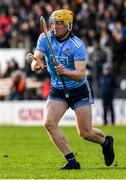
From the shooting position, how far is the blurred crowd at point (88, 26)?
3136cm

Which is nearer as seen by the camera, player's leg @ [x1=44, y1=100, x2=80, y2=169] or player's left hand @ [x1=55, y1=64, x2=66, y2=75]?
player's left hand @ [x1=55, y1=64, x2=66, y2=75]

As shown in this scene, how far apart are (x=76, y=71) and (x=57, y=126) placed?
0.96 m

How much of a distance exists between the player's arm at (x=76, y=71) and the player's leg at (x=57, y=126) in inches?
22.8

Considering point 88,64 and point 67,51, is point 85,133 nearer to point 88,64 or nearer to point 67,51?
point 67,51

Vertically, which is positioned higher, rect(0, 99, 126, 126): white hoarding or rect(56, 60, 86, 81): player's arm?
rect(56, 60, 86, 81): player's arm

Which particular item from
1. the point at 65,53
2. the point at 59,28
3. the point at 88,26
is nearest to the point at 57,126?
the point at 65,53

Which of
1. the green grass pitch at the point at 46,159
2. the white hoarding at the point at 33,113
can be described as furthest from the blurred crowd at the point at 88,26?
the green grass pitch at the point at 46,159

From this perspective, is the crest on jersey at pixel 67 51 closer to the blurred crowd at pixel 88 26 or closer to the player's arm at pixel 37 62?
the player's arm at pixel 37 62

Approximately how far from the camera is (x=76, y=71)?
12727 mm

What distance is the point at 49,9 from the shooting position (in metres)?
33.8

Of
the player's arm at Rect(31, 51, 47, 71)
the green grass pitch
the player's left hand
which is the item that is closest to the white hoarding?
the green grass pitch

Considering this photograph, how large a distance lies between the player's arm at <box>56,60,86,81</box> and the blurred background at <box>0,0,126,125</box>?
1723 centimetres

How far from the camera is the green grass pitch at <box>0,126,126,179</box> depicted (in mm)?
12078

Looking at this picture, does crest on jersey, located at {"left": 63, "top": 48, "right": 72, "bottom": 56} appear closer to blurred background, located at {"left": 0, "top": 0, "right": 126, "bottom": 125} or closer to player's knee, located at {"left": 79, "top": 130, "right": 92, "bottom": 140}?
player's knee, located at {"left": 79, "top": 130, "right": 92, "bottom": 140}
